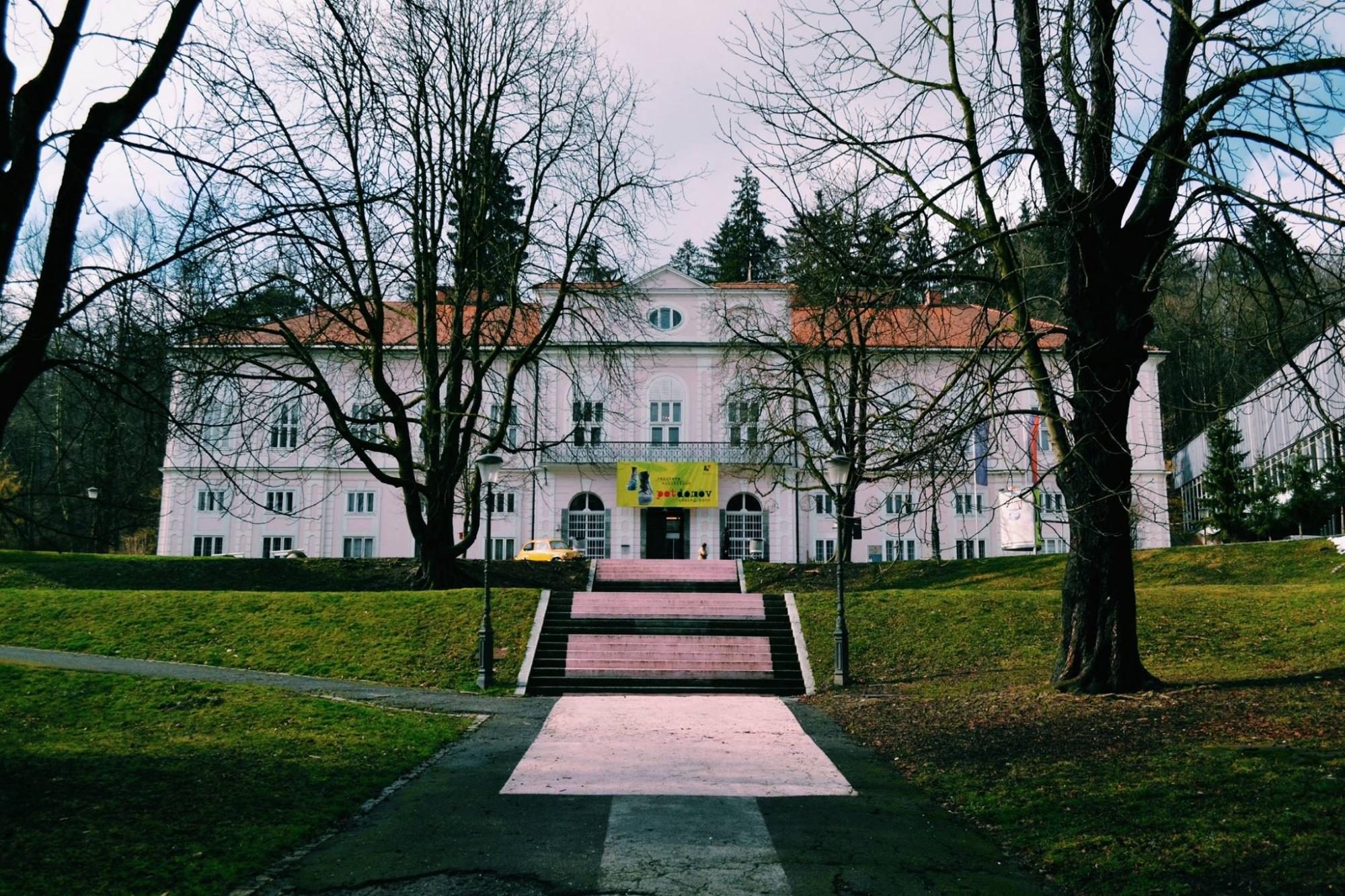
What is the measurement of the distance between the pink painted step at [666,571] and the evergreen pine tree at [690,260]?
46307mm

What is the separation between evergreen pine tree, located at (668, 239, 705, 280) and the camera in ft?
261

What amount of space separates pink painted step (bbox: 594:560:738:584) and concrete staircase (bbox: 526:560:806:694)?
6.63m

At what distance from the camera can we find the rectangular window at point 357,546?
4656 cm

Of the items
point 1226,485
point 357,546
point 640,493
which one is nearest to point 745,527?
point 640,493

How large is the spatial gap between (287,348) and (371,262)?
14782 mm

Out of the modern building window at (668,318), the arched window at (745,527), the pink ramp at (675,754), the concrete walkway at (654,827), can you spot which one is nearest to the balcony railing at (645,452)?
the arched window at (745,527)

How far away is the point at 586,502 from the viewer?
4628 cm

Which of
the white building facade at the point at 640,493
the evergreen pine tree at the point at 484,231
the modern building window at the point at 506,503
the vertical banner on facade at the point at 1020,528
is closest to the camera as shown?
the evergreen pine tree at the point at 484,231

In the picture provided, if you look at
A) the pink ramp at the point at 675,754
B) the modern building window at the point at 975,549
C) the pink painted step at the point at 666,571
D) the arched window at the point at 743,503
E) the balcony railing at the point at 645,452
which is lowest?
the pink ramp at the point at 675,754

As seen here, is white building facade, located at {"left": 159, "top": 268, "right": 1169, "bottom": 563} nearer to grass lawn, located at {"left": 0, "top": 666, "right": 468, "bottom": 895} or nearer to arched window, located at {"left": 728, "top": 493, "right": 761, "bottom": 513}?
arched window, located at {"left": 728, "top": 493, "right": 761, "bottom": 513}

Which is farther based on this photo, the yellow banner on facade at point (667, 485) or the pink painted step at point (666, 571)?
the yellow banner on facade at point (667, 485)

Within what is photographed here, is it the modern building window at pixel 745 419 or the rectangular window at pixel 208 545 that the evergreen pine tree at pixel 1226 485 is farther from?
the rectangular window at pixel 208 545

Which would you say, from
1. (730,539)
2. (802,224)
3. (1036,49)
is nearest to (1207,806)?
(802,224)

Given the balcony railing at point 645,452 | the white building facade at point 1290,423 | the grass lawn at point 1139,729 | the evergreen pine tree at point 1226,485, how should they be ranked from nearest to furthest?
the grass lawn at point 1139,729, the white building facade at point 1290,423, the evergreen pine tree at point 1226,485, the balcony railing at point 645,452
